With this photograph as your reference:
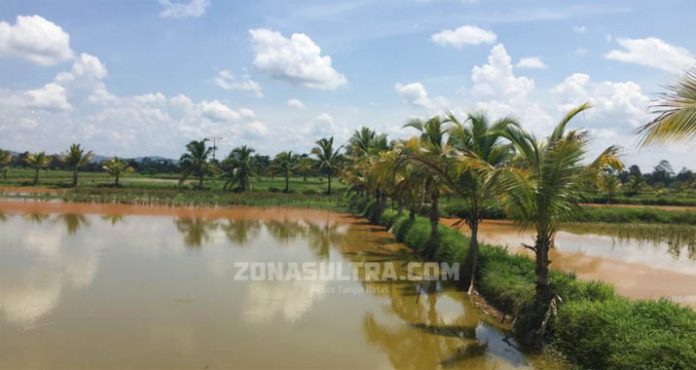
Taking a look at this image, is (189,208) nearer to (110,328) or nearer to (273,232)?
(273,232)

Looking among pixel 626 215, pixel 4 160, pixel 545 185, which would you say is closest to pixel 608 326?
pixel 545 185

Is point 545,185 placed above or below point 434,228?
above

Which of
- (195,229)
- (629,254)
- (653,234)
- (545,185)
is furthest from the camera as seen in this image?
(653,234)

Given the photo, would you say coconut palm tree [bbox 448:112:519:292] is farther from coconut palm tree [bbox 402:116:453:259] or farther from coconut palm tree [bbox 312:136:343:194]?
coconut palm tree [bbox 312:136:343:194]

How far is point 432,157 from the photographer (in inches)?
534

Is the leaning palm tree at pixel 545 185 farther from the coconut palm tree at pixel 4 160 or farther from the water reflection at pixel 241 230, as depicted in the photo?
the coconut palm tree at pixel 4 160

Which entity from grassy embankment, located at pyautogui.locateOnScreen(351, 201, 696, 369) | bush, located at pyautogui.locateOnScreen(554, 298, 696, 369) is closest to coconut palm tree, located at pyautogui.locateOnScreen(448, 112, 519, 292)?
grassy embankment, located at pyautogui.locateOnScreen(351, 201, 696, 369)

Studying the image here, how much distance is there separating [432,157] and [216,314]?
689cm

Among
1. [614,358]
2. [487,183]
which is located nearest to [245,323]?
[487,183]

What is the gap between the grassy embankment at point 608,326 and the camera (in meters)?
6.04

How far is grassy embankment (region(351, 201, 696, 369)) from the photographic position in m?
6.04

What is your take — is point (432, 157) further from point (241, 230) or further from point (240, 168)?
point (240, 168)

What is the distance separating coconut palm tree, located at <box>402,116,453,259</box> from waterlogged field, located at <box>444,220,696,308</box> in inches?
103

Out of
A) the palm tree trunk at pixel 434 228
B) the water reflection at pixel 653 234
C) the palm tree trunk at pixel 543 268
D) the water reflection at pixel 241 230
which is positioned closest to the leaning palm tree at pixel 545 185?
the palm tree trunk at pixel 543 268
